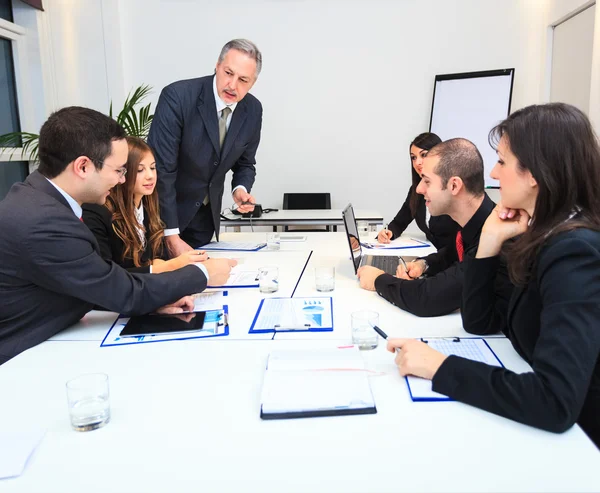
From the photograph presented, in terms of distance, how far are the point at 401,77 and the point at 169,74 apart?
2437 millimetres

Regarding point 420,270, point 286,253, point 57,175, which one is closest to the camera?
point 57,175

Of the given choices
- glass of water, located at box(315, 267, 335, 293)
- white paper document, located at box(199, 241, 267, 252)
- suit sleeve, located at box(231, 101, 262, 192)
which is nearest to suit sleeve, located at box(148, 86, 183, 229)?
white paper document, located at box(199, 241, 267, 252)

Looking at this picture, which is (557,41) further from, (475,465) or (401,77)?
(475,465)

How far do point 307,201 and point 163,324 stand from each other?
3.87 m

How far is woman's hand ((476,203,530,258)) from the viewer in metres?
1.44

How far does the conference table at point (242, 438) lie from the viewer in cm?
87

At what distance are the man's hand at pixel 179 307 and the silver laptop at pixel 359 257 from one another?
77cm

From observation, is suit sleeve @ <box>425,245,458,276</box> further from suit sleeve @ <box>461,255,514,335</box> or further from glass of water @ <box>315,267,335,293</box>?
suit sleeve @ <box>461,255,514,335</box>

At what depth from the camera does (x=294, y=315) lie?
1701 mm

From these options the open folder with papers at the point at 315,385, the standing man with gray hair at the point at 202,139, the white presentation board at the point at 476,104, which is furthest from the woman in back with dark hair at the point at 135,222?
the white presentation board at the point at 476,104

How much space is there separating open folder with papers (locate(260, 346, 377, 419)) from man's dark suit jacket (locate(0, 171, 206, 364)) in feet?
1.84

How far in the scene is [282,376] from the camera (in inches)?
47.2

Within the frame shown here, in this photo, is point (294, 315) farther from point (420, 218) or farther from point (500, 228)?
point (420, 218)

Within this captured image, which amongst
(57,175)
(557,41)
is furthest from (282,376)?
(557,41)
